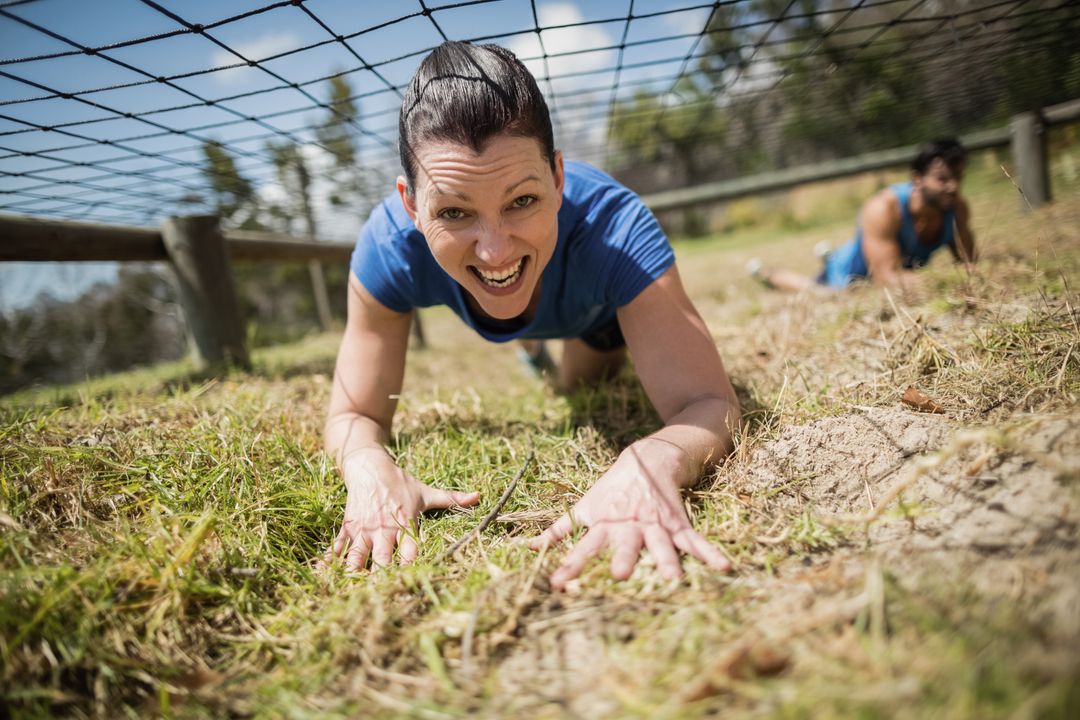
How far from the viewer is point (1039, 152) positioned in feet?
16.6

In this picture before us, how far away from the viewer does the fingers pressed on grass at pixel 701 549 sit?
1095 millimetres

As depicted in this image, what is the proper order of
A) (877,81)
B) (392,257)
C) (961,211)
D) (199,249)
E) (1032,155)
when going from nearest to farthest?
(392,257) → (199,249) → (961,211) → (877,81) → (1032,155)

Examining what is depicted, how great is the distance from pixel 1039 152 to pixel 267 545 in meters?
6.92

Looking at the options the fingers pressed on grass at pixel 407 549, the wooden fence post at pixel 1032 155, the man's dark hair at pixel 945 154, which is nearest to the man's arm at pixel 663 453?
the fingers pressed on grass at pixel 407 549

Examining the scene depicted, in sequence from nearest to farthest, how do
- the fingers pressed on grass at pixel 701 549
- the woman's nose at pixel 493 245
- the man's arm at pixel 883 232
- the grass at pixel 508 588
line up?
the grass at pixel 508 588 < the fingers pressed on grass at pixel 701 549 < the woman's nose at pixel 493 245 < the man's arm at pixel 883 232

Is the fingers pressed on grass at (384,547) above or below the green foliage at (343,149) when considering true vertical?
below

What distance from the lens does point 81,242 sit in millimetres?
2783

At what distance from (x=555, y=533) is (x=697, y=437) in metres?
0.49

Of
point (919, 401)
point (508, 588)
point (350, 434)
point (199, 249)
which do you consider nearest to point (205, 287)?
point (199, 249)

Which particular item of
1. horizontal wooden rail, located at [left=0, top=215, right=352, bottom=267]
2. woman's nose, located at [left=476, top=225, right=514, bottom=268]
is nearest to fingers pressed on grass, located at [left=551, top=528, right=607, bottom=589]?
woman's nose, located at [left=476, top=225, right=514, bottom=268]

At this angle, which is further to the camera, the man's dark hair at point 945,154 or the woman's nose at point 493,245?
the man's dark hair at point 945,154

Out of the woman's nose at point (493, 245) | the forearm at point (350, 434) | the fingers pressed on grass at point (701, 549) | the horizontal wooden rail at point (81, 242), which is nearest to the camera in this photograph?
the fingers pressed on grass at point (701, 549)

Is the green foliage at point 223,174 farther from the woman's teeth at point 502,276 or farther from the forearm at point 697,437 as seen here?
the forearm at point 697,437

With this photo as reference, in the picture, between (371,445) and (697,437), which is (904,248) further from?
(371,445)
